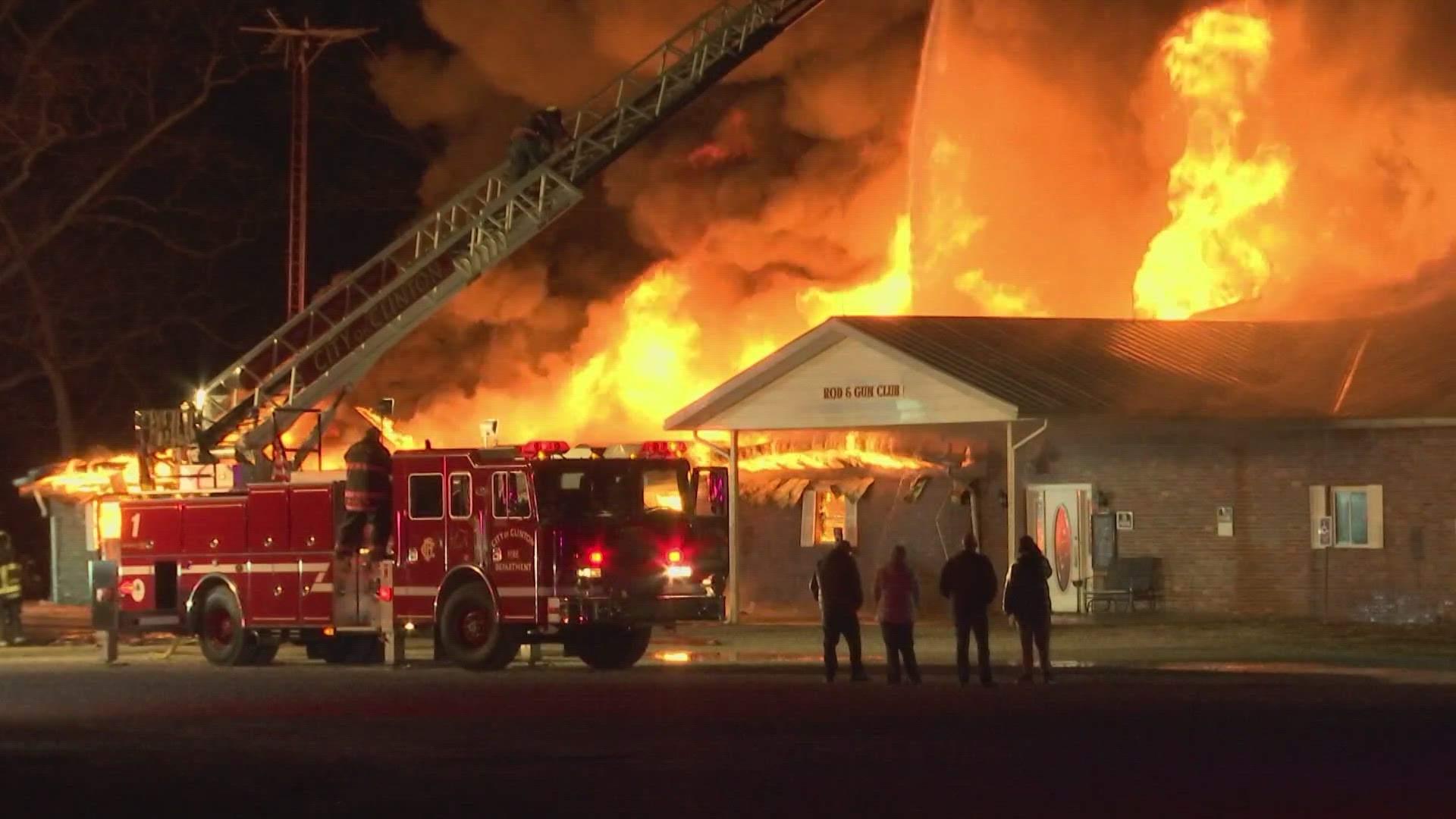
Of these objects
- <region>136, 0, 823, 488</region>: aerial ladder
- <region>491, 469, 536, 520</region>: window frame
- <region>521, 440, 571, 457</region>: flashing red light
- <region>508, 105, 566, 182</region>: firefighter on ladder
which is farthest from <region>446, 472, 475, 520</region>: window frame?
<region>508, 105, 566, 182</region>: firefighter on ladder

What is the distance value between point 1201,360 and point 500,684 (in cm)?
1447

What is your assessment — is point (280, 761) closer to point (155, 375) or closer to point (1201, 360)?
point (1201, 360)

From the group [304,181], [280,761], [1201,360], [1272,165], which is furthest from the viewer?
[1272,165]

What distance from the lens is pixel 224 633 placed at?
27062 mm

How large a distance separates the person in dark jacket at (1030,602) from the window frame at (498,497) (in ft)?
16.5

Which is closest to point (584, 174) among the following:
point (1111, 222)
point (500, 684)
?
point (500, 684)

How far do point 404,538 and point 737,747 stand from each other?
9.86 metres

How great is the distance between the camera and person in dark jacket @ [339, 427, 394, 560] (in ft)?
82.2

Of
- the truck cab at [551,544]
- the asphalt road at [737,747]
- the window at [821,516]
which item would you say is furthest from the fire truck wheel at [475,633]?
the window at [821,516]

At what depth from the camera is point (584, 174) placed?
1278 inches

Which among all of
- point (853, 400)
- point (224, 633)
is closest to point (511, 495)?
point (224, 633)

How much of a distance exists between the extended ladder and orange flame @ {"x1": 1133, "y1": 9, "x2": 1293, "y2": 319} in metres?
9.11

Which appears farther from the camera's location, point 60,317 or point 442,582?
point 60,317

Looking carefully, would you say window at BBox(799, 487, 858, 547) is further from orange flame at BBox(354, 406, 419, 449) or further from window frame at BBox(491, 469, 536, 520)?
window frame at BBox(491, 469, 536, 520)
